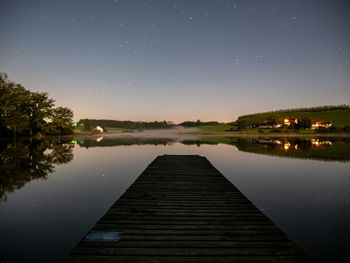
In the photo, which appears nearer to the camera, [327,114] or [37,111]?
[37,111]

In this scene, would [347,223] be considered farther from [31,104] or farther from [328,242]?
[31,104]

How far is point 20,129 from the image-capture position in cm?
5391

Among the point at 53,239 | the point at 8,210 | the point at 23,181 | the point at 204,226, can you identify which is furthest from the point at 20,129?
the point at 204,226

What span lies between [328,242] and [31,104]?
7260cm

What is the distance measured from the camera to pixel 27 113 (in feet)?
192

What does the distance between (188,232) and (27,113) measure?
231 feet

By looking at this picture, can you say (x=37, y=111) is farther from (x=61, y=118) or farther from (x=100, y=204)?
(x=100, y=204)

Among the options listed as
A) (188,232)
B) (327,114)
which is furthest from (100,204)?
(327,114)

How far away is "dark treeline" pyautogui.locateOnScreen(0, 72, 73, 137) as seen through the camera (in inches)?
1950

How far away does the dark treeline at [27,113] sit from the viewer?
A: 1950 inches

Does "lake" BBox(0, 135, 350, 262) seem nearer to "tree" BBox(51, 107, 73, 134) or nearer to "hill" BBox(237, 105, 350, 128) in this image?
"tree" BBox(51, 107, 73, 134)

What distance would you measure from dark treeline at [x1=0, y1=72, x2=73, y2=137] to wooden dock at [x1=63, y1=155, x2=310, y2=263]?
58459 mm

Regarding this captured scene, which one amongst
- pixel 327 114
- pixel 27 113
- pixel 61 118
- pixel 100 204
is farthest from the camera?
pixel 327 114

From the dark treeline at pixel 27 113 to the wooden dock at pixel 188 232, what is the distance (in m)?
58.5
